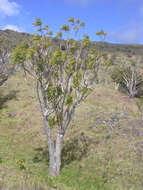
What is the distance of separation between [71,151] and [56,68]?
8.02 meters

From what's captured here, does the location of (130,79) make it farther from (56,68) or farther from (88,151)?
(56,68)

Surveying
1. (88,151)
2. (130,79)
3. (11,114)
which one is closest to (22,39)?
(130,79)

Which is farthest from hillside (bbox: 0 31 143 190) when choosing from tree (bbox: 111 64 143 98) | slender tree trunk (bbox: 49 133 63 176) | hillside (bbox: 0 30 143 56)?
tree (bbox: 111 64 143 98)

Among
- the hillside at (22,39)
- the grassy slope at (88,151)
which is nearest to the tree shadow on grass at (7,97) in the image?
the grassy slope at (88,151)

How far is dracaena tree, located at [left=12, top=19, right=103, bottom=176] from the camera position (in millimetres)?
10867

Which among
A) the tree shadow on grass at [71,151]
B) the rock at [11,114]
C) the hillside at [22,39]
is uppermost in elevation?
the hillside at [22,39]

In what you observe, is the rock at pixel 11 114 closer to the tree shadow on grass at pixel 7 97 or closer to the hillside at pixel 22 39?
the tree shadow on grass at pixel 7 97

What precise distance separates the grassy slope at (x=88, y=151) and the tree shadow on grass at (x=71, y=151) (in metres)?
0.20

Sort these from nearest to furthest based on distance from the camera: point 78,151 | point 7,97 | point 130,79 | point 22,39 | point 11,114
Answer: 1. point 78,151
2. point 11,114
3. point 7,97
4. point 130,79
5. point 22,39

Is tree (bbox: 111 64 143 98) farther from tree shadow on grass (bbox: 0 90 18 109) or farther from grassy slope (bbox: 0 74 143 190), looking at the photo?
tree shadow on grass (bbox: 0 90 18 109)

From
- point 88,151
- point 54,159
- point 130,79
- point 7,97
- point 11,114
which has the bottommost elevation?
point 88,151

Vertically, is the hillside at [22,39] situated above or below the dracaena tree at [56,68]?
above

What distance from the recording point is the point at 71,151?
1542 centimetres

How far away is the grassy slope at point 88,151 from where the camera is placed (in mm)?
10858
